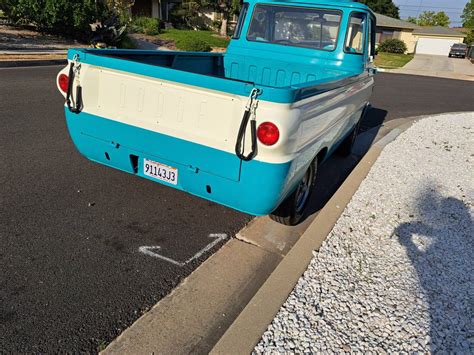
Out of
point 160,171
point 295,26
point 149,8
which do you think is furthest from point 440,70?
point 160,171

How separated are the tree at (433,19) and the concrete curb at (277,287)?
357 ft

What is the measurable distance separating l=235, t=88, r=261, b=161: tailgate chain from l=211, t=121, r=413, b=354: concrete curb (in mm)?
957

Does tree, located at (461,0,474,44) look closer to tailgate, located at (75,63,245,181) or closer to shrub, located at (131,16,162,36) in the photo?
shrub, located at (131,16,162,36)

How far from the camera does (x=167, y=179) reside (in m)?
3.18

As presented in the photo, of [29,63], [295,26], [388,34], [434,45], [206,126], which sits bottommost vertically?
[29,63]

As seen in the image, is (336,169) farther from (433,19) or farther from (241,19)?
(433,19)

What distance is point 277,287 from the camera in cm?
280

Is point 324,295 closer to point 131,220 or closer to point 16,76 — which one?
point 131,220

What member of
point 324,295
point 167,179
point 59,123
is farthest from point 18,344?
point 59,123

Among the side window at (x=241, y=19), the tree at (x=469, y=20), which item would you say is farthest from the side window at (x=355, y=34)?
the tree at (x=469, y=20)

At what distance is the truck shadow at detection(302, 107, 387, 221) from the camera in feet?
15.0

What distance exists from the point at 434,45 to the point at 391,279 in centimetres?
6575

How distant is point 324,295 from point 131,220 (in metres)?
1.86

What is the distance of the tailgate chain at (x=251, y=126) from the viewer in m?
2.53
